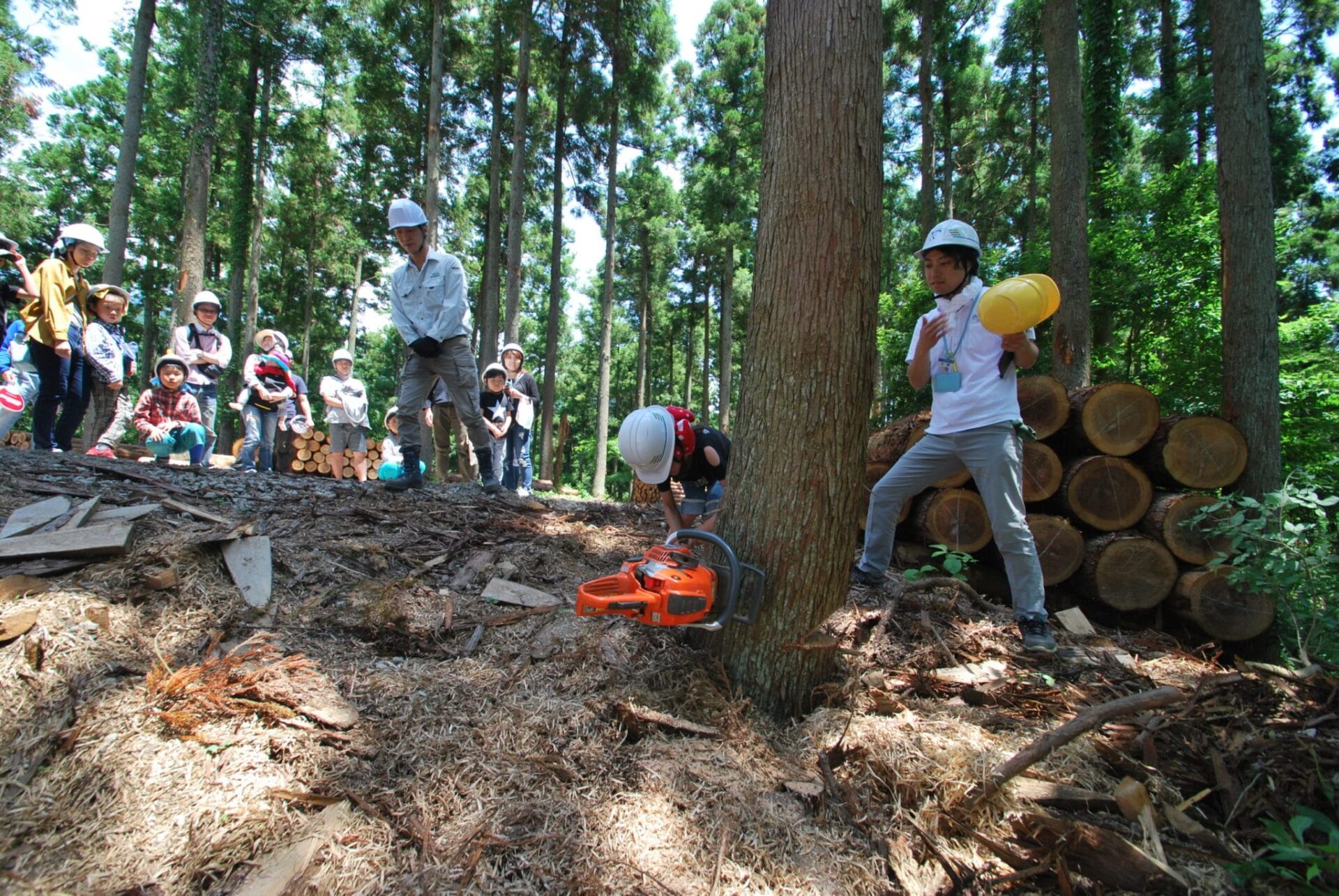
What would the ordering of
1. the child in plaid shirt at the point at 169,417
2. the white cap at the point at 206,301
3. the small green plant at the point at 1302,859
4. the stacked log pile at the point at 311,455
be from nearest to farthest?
the small green plant at the point at 1302,859 < the child in plaid shirt at the point at 169,417 < the white cap at the point at 206,301 < the stacked log pile at the point at 311,455

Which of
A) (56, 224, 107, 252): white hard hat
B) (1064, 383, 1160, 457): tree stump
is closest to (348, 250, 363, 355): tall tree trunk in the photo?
(56, 224, 107, 252): white hard hat

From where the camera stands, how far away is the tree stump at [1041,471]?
419 centimetres

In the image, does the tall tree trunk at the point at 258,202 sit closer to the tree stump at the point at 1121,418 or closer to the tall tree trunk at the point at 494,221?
the tall tree trunk at the point at 494,221

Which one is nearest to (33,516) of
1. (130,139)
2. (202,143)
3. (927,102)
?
(130,139)

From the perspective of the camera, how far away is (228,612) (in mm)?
2488

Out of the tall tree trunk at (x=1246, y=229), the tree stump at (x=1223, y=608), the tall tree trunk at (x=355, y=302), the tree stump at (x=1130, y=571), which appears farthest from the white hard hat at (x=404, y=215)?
the tall tree trunk at (x=355, y=302)

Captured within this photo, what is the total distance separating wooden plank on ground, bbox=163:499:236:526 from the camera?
123 inches

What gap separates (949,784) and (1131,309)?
969 cm

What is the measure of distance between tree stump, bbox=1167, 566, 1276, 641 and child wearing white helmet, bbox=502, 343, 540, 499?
6.38 m

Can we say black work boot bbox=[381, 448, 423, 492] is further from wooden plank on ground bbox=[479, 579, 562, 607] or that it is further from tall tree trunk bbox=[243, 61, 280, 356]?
tall tree trunk bbox=[243, 61, 280, 356]

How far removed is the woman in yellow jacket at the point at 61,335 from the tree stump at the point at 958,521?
22.4 feet

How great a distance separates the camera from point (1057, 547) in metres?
4.12

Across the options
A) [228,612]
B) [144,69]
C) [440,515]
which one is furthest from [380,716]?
[144,69]

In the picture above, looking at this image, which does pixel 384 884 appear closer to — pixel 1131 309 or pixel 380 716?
pixel 380 716
